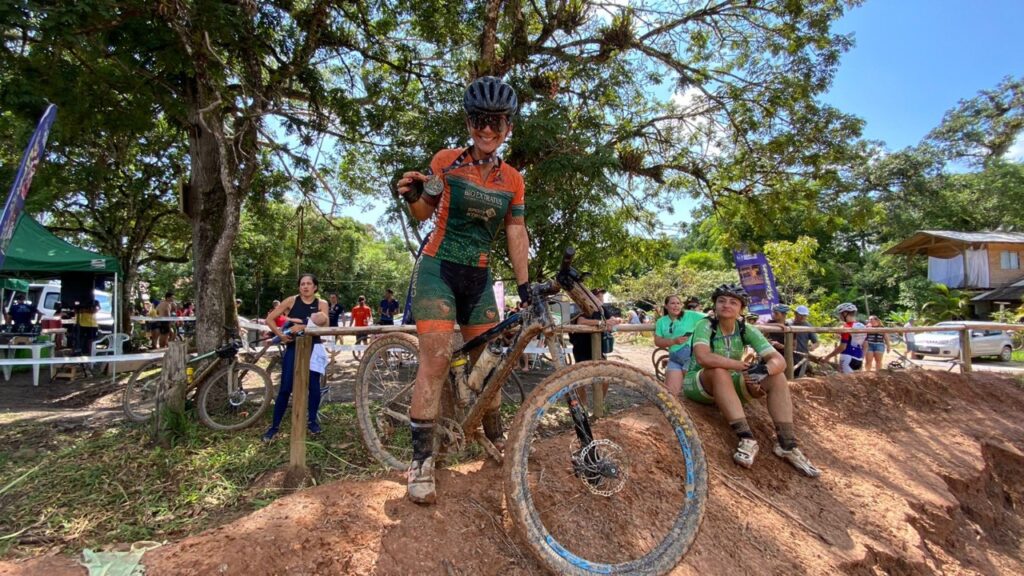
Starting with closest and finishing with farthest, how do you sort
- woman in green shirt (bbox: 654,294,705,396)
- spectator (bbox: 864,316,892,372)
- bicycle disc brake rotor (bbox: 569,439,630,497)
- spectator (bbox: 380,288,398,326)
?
bicycle disc brake rotor (bbox: 569,439,630,497) → woman in green shirt (bbox: 654,294,705,396) → spectator (bbox: 864,316,892,372) → spectator (bbox: 380,288,398,326)

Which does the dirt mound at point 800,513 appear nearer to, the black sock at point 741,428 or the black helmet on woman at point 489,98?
the black sock at point 741,428

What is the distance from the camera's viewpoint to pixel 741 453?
354 centimetres

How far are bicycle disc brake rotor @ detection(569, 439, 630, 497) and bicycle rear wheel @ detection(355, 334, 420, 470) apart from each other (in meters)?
1.48

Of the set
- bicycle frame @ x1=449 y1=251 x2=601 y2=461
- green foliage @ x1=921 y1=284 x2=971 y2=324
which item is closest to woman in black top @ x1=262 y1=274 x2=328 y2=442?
bicycle frame @ x1=449 y1=251 x2=601 y2=461

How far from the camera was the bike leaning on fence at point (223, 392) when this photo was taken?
18.1ft

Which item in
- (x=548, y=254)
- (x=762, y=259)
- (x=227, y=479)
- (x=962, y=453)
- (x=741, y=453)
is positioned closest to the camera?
(x=741, y=453)

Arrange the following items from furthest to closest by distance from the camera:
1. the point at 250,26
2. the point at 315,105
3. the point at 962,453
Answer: the point at 315,105, the point at 250,26, the point at 962,453

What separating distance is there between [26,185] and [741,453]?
4961 millimetres

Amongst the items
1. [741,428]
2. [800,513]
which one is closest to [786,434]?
[741,428]

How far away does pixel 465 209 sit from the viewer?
2.54 m

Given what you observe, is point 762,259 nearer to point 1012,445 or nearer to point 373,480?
point 1012,445

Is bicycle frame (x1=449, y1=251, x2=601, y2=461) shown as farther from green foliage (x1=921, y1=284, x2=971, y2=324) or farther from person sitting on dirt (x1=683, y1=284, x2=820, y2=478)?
green foliage (x1=921, y1=284, x2=971, y2=324)

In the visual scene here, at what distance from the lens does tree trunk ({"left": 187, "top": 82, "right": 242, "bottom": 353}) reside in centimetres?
612

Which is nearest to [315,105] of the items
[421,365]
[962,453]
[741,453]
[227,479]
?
[227,479]
